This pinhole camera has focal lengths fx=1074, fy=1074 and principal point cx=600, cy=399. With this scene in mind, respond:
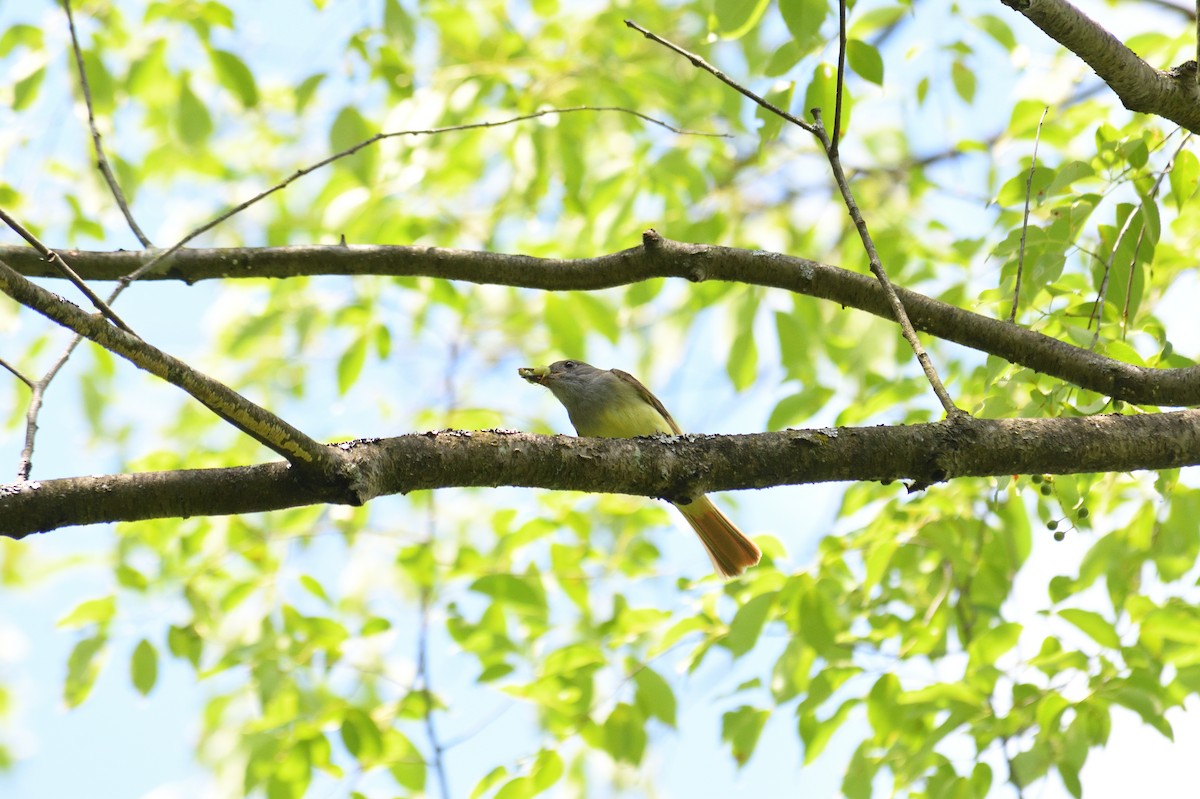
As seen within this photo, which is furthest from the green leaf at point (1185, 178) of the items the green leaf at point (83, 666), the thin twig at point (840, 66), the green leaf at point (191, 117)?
the green leaf at point (191, 117)

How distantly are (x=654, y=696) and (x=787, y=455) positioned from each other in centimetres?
190

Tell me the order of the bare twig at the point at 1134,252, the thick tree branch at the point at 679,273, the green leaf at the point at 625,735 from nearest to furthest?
the thick tree branch at the point at 679,273 < the bare twig at the point at 1134,252 < the green leaf at the point at 625,735

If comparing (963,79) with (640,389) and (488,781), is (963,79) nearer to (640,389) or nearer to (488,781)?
(640,389)

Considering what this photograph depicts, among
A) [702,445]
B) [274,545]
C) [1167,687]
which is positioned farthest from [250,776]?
[1167,687]

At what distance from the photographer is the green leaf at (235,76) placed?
5.18m

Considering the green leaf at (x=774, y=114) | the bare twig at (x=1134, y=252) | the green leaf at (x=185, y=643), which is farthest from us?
the green leaf at (x=185, y=643)

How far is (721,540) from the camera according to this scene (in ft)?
16.5

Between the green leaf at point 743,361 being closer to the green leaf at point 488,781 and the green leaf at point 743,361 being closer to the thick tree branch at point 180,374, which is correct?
the green leaf at point 488,781

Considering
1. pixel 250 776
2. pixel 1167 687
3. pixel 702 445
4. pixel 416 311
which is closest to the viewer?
pixel 702 445

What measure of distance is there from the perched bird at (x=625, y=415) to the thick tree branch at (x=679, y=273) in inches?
62.5

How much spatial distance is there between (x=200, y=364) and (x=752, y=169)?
4.23 m

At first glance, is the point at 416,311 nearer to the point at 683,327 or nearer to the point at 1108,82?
the point at 683,327

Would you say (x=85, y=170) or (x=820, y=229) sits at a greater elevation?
(x=85, y=170)

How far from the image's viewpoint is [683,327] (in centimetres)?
727
